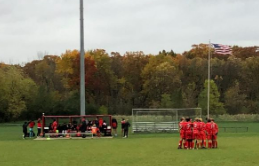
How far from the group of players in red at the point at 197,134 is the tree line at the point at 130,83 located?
46.0 meters

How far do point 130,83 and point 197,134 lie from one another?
65797 millimetres

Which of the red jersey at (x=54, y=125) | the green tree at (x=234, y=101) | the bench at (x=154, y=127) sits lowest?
the bench at (x=154, y=127)

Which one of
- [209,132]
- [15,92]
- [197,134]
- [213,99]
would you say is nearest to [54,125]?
[197,134]

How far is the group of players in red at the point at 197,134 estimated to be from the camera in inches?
985

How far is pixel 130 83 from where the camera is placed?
298ft

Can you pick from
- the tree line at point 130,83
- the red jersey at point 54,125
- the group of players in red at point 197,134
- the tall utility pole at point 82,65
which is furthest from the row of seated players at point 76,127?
the tree line at point 130,83

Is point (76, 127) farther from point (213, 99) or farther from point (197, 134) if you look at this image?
point (213, 99)

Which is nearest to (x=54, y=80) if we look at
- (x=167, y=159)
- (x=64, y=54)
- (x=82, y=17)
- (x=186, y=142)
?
Result: (x=64, y=54)

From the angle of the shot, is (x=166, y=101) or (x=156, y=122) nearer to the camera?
(x=156, y=122)

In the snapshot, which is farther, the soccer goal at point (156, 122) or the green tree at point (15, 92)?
the green tree at point (15, 92)

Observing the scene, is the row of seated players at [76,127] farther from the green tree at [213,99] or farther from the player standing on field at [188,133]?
the green tree at [213,99]

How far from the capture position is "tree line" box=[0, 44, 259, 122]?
247ft

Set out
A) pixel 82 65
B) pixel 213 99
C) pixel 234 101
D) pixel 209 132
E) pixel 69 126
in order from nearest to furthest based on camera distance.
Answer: pixel 209 132
pixel 69 126
pixel 82 65
pixel 213 99
pixel 234 101

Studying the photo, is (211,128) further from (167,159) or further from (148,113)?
(148,113)
